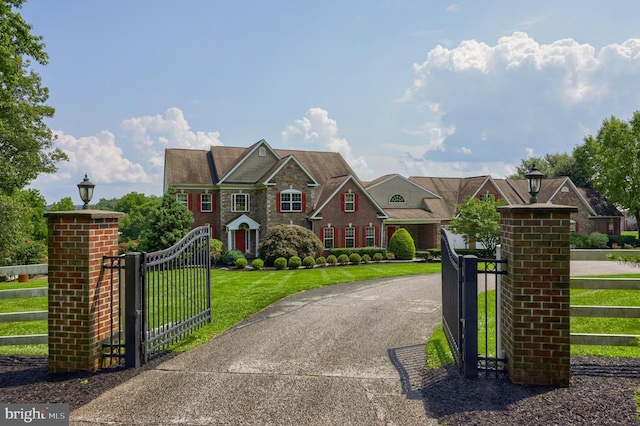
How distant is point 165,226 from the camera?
88.9 ft

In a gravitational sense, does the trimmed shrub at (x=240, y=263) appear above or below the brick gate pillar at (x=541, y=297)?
below

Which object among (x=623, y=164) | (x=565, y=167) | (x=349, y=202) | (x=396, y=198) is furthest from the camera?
(x=565, y=167)

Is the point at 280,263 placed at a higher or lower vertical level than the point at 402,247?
lower

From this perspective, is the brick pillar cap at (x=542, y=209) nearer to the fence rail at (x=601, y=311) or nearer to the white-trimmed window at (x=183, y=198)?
the fence rail at (x=601, y=311)

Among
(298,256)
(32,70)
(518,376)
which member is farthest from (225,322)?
(32,70)

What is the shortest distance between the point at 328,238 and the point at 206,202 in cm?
942

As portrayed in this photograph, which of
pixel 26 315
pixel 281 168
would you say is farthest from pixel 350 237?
pixel 26 315

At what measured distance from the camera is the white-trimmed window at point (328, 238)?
3155cm

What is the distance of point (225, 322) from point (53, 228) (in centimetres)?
427

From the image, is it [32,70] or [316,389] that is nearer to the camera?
[316,389]

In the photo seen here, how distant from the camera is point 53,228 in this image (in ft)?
20.2

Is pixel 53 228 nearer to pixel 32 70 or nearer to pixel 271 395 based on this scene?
pixel 271 395

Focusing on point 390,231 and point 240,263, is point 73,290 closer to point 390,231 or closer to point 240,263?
point 240,263

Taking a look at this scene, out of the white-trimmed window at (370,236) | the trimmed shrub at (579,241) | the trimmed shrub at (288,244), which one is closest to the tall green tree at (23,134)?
the trimmed shrub at (288,244)
